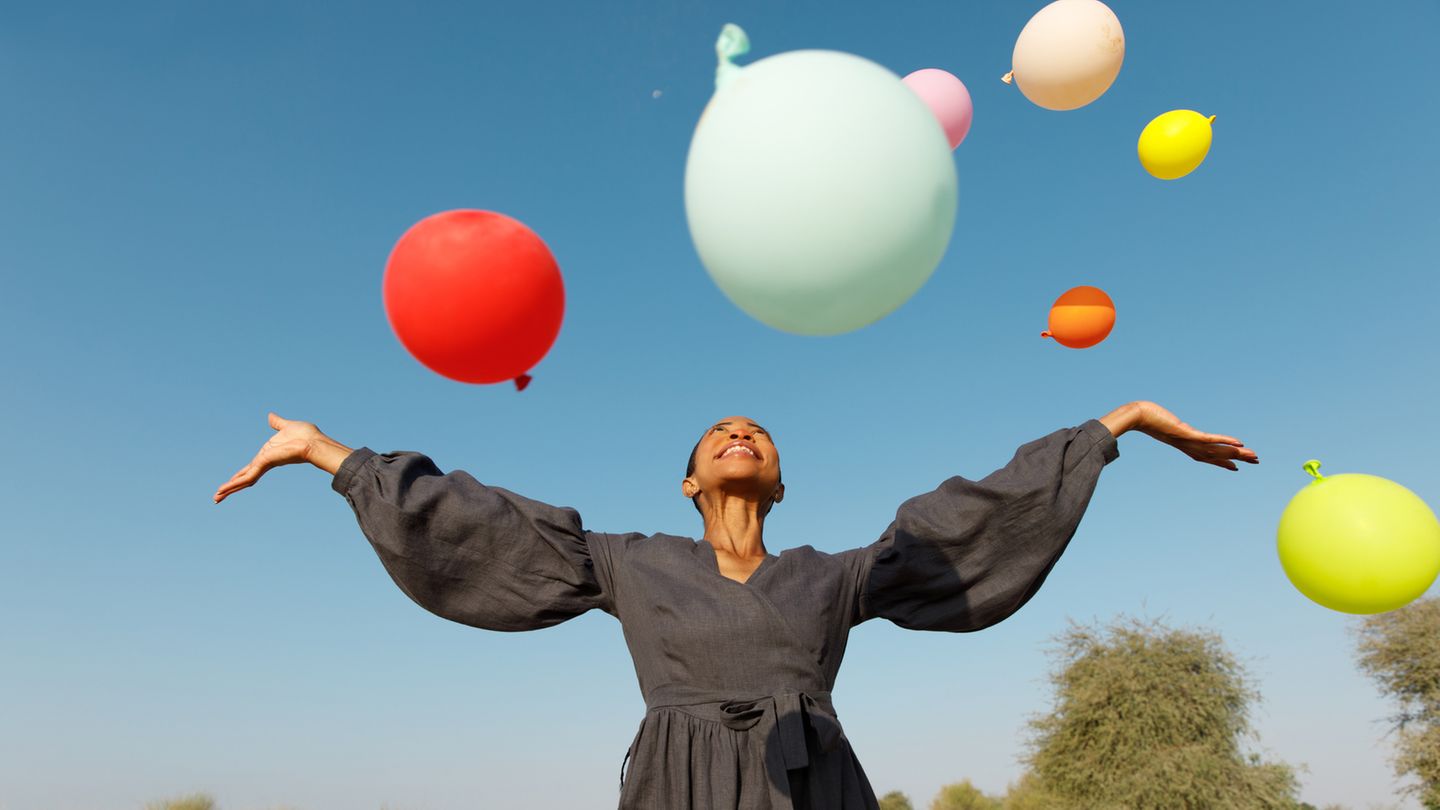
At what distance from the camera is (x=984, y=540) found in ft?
13.1

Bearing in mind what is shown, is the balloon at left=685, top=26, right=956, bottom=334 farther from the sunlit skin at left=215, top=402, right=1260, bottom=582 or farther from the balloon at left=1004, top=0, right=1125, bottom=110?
the balloon at left=1004, top=0, right=1125, bottom=110

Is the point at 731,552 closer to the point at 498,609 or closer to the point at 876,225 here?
the point at 498,609

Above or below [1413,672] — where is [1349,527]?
below

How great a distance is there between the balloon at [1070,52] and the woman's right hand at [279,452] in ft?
11.3

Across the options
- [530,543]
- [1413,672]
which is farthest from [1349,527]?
[1413,672]

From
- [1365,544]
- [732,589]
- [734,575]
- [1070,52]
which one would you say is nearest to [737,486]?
[734,575]

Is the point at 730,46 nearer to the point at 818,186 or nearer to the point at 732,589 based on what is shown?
the point at 818,186

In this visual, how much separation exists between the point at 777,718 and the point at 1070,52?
3147 millimetres

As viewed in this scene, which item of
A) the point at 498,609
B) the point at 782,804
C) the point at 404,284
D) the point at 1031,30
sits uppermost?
the point at 1031,30

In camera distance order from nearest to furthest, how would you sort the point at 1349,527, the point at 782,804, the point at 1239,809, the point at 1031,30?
the point at 782,804 → the point at 1349,527 → the point at 1031,30 → the point at 1239,809

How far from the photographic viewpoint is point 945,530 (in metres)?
3.97

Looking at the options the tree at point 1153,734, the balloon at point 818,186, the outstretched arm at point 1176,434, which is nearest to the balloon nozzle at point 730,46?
the balloon at point 818,186

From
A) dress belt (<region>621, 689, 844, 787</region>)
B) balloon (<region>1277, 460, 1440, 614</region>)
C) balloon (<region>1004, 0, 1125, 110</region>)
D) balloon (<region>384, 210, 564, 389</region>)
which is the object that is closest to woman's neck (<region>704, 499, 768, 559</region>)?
dress belt (<region>621, 689, 844, 787</region>)

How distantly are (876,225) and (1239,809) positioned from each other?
23366 millimetres
